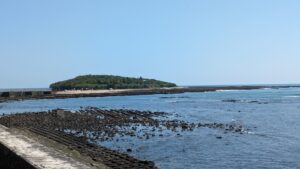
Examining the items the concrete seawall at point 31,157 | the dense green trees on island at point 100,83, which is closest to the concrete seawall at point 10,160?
the concrete seawall at point 31,157

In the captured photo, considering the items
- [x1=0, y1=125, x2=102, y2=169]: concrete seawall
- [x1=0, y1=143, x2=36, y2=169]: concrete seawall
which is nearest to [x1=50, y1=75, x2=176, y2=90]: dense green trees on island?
[x1=0, y1=125, x2=102, y2=169]: concrete seawall

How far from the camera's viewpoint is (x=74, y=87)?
168 m

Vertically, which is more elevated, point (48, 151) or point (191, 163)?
point (48, 151)

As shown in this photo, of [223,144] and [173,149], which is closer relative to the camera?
[173,149]

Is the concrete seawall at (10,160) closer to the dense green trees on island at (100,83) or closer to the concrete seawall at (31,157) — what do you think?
the concrete seawall at (31,157)

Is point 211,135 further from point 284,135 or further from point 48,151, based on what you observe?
point 48,151

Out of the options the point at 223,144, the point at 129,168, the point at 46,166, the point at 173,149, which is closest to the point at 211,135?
the point at 223,144

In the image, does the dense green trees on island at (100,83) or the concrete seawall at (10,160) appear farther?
the dense green trees on island at (100,83)

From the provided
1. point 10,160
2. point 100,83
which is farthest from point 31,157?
point 100,83

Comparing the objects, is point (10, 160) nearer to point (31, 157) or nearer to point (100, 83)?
point (31, 157)

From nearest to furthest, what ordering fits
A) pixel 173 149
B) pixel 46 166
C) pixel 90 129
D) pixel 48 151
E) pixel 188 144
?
pixel 46 166
pixel 48 151
pixel 173 149
pixel 188 144
pixel 90 129

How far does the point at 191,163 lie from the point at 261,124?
2187 centimetres

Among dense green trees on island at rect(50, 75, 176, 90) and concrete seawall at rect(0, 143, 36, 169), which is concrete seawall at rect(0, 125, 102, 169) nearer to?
concrete seawall at rect(0, 143, 36, 169)

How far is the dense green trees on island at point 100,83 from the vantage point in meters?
170
